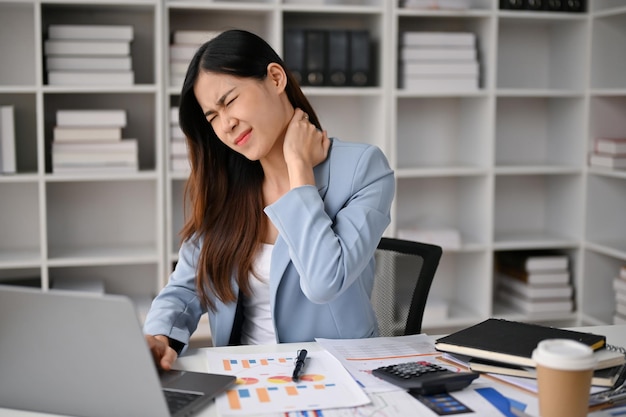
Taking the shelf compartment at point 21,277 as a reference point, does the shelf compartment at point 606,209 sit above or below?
above

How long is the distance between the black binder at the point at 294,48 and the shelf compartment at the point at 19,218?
1.23 metres

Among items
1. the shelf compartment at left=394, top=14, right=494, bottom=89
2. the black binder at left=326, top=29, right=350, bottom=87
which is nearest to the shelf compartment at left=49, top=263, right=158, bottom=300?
the black binder at left=326, top=29, right=350, bottom=87

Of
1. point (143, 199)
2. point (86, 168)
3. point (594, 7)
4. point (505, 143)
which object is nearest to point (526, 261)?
point (505, 143)

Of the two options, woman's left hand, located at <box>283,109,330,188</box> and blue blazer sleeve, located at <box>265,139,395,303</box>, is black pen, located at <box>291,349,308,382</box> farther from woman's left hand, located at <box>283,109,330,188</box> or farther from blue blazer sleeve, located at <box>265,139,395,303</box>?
woman's left hand, located at <box>283,109,330,188</box>

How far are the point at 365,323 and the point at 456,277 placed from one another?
84.3 inches

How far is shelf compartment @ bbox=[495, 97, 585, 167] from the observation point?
147 inches

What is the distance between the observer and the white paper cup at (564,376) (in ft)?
3.34

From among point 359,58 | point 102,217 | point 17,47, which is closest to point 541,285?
point 359,58

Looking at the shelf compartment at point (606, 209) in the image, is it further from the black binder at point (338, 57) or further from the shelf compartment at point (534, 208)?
the black binder at point (338, 57)

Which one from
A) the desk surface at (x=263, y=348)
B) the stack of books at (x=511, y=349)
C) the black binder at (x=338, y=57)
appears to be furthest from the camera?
the black binder at (x=338, y=57)

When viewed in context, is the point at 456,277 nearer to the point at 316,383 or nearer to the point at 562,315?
the point at 562,315

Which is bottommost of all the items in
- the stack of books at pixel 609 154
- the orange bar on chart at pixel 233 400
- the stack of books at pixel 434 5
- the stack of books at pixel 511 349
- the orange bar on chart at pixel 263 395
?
the orange bar on chart at pixel 233 400

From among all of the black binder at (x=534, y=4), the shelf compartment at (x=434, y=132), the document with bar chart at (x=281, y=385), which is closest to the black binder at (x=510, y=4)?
the black binder at (x=534, y=4)

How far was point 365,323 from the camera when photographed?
1771 millimetres
